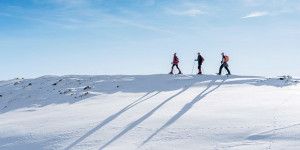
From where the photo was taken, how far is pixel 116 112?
12.5m

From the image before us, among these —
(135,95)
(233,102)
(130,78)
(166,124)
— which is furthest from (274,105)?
(130,78)

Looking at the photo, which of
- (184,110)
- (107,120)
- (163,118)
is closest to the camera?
(163,118)

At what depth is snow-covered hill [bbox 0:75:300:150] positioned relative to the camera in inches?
330

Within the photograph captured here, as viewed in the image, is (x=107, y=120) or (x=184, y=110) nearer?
(x=107, y=120)

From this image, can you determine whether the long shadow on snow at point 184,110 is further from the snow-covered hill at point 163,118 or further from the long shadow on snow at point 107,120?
the long shadow on snow at point 107,120

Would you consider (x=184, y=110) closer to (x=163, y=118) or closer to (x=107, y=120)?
(x=163, y=118)

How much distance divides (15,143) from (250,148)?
24.1ft

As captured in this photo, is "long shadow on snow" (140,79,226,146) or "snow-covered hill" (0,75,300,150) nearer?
"snow-covered hill" (0,75,300,150)

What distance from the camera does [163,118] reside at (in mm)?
10781

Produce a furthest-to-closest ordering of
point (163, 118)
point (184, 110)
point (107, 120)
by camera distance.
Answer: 1. point (184, 110)
2. point (107, 120)
3. point (163, 118)

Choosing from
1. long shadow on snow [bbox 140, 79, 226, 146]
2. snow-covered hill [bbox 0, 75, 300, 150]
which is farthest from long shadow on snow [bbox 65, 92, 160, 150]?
long shadow on snow [bbox 140, 79, 226, 146]

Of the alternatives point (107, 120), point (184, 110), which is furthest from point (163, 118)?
point (107, 120)

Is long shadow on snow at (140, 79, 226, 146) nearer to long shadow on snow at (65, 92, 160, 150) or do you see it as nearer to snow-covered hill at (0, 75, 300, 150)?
snow-covered hill at (0, 75, 300, 150)

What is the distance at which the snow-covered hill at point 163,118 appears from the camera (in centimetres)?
838
